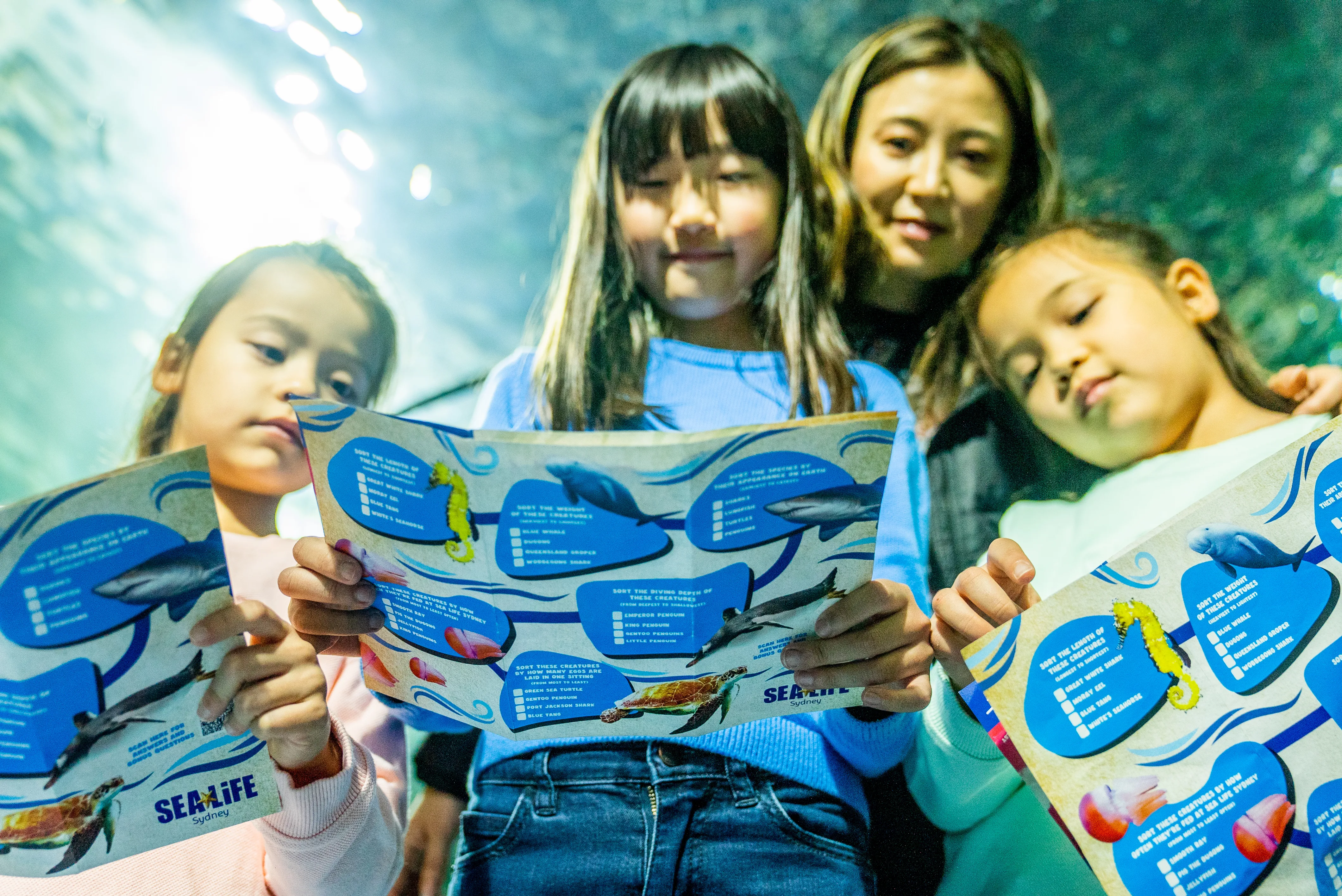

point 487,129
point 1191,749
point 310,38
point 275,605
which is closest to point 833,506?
point 1191,749

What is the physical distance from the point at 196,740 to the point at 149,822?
0.06 meters

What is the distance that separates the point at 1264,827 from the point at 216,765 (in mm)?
634

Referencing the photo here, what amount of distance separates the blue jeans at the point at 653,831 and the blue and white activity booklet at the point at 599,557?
0.10 metres

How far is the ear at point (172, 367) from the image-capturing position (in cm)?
93

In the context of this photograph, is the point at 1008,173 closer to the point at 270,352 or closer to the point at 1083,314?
the point at 1083,314

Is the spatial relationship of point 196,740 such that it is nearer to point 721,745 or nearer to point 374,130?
point 721,745

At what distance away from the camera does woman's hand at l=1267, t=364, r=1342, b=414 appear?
804 mm

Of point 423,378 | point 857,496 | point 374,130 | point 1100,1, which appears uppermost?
point 1100,1

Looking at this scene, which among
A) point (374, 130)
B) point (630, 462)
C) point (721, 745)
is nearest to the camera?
point (630, 462)

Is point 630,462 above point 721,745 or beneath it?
above

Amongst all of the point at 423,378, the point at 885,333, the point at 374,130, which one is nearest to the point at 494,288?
the point at 423,378

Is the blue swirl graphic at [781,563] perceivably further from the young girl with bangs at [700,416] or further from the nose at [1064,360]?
the nose at [1064,360]

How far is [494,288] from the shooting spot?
137 centimetres

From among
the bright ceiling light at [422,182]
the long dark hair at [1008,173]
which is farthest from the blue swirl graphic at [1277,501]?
the bright ceiling light at [422,182]
